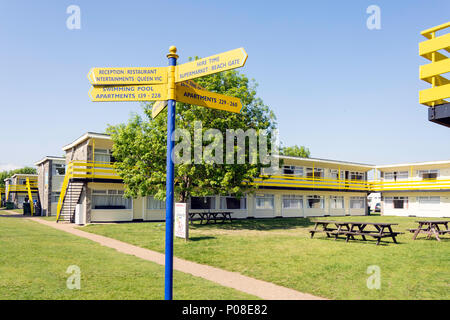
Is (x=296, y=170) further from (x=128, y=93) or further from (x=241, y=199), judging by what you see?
(x=128, y=93)

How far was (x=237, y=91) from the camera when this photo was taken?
22344 millimetres

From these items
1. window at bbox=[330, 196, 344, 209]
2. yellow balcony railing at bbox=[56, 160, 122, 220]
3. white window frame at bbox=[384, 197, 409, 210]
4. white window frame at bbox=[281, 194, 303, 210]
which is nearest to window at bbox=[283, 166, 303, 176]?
white window frame at bbox=[281, 194, 303, 210]

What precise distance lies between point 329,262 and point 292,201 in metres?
27.5

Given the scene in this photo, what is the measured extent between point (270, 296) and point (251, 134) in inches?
625

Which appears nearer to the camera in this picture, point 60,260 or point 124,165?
point 60,260

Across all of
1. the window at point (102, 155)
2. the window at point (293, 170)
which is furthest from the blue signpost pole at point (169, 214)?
the window at point (293, 170)

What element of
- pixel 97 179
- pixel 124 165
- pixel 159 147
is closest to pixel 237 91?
pixel 159 147

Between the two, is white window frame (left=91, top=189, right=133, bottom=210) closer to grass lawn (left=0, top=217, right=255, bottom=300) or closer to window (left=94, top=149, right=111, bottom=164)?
window (left=94, top=149, right=111, bottom=164)

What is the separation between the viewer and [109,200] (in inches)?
1049

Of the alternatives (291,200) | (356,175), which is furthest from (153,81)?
(356,175)

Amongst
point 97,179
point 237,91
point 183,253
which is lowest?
point 183,253

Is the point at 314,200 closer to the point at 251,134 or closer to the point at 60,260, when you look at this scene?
the point at 251,134

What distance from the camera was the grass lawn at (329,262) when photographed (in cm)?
796
